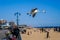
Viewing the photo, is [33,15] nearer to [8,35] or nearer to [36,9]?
[36,9]

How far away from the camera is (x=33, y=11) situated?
8.20 meters

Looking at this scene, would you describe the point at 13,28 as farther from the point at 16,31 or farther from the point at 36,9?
the point at 36,9

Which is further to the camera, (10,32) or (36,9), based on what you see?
(36,9)

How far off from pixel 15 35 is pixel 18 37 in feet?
0.49

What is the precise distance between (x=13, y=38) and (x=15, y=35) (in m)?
0.24

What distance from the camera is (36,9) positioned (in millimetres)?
8297

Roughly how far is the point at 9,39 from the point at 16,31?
43 cm

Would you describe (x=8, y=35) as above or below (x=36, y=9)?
below

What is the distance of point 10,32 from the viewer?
7609 mm

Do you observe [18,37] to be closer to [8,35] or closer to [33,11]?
[8,35]

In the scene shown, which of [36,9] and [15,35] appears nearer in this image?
[15,35]

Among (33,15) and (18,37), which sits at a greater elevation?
(33,15)

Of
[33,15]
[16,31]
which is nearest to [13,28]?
[16,31]

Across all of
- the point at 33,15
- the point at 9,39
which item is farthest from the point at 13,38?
the point at 33,15
